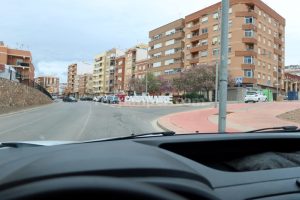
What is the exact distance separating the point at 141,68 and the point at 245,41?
5321 centimetres

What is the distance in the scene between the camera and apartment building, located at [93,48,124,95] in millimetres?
167625

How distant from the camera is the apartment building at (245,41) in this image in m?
85.9

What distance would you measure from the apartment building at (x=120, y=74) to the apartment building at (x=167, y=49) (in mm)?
27207

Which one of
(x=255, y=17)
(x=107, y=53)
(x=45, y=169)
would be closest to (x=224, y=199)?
(x=45, y=169)

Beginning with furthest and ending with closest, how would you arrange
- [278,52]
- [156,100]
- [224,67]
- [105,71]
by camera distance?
1. [105,71]
2. [278,52]
3. [156,100]
4. [224,67]

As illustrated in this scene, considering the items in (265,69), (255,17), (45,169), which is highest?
(255,17)

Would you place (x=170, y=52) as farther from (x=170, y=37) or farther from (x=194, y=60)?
(x=194, y=60)

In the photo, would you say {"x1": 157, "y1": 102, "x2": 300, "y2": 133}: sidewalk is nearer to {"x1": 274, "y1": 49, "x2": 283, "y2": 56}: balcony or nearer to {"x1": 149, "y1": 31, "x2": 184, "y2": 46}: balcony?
{"x1": 274, "y1": 49, "x2": 283, "y2": 56}: balcony

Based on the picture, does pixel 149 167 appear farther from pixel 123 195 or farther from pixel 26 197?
pixel 26 197

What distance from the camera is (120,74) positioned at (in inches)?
6171

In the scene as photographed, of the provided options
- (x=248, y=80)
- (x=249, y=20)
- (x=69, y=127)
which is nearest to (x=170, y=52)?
(x=249, y=20)

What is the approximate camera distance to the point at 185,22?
350ft

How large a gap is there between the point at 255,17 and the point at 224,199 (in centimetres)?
8972

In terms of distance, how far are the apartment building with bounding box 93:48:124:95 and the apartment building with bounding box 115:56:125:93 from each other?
16.8 ft
